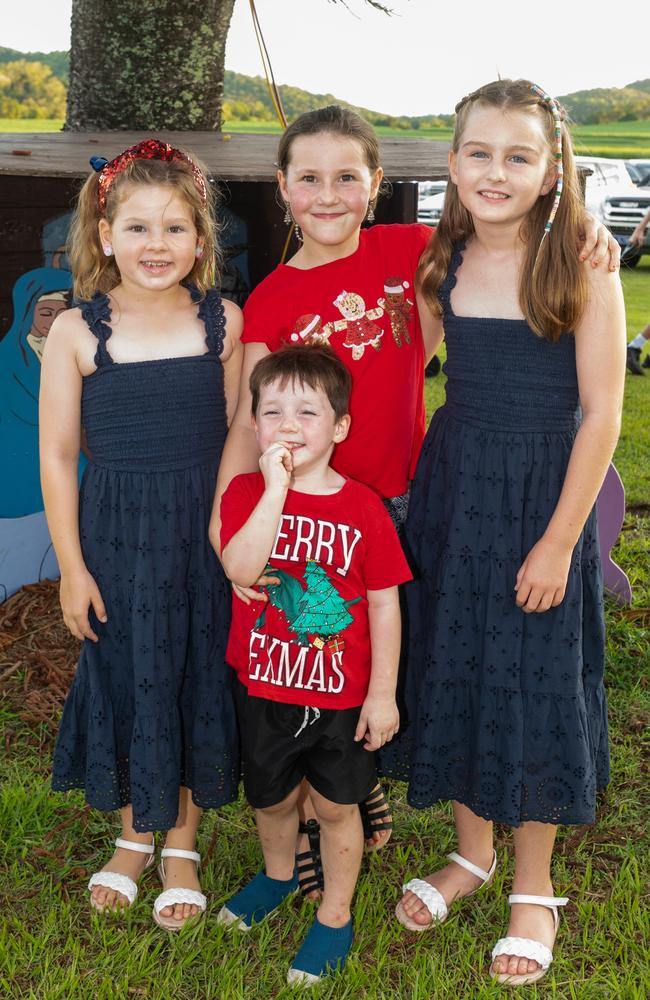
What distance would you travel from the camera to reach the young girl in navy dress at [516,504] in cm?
206

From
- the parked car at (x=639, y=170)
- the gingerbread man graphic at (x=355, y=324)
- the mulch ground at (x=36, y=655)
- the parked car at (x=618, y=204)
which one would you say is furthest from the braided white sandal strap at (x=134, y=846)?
the parked car at (x=639, y=170)

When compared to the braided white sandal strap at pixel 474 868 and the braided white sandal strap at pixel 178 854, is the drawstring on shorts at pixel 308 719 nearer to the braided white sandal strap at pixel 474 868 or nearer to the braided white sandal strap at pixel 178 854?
the braided white sandal strap at pixel 178 854

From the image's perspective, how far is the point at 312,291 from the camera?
2.32 meters

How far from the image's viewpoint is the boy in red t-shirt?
205 centimetres

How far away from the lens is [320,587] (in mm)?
2080

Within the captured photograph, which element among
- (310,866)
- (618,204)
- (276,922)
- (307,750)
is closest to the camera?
(307,750)

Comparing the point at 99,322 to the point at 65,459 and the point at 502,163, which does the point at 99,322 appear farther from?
the point at 502,163

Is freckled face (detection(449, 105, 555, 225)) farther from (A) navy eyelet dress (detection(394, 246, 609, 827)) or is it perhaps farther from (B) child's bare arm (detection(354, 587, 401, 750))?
(B) child's bare arm (detection(354, 587, 401, 750))

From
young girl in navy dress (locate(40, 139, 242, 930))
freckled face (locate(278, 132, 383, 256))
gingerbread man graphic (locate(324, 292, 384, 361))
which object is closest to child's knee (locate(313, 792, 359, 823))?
young girl in navy dress (locate(40, 139, 242, 930))

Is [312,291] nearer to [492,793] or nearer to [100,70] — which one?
[492,793]

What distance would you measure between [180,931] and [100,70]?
3.94 meters

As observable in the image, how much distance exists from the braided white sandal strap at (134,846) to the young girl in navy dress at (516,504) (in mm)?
675

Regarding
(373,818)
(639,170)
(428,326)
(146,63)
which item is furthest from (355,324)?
(639,170)

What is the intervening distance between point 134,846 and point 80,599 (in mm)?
708
